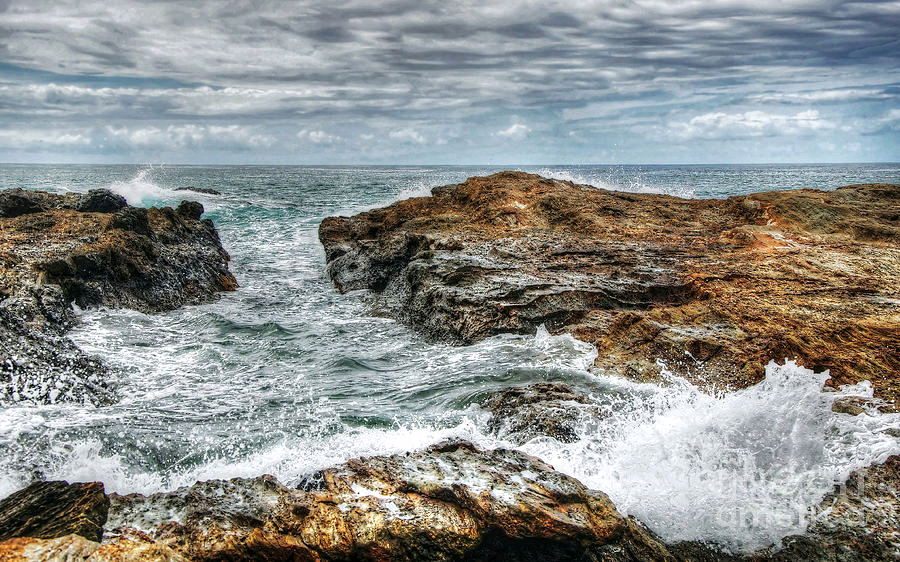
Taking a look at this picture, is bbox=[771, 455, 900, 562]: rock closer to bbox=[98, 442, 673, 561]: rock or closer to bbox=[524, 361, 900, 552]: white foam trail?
bbox=[524, 361, 900, 552]: white foam trail

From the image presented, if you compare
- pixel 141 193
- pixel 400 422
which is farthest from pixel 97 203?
pixel 141 193

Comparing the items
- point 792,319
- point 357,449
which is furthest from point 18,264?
point 792,319

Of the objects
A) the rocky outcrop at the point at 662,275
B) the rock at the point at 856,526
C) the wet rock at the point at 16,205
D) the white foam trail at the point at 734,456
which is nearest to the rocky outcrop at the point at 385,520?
the white foam trail at the point at 734,456

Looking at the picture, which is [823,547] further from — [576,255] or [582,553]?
[576,255]

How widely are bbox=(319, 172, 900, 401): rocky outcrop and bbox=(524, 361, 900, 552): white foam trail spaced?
0.90m

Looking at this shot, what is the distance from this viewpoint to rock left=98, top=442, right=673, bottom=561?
3.20 m

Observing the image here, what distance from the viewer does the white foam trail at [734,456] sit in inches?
149

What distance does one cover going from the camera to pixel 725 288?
26.2 feet

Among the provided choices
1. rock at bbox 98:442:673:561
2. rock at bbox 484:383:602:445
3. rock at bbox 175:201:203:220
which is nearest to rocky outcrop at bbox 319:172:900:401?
rock at bbox 484:383:602:445

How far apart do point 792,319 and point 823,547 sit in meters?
3.84

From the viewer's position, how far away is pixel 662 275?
28.8ft

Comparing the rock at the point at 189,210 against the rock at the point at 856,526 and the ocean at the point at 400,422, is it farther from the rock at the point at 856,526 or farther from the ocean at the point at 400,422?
the rock at the point at 856,526

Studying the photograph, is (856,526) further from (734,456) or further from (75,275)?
(75,275)

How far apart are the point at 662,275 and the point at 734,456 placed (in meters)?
4.82
